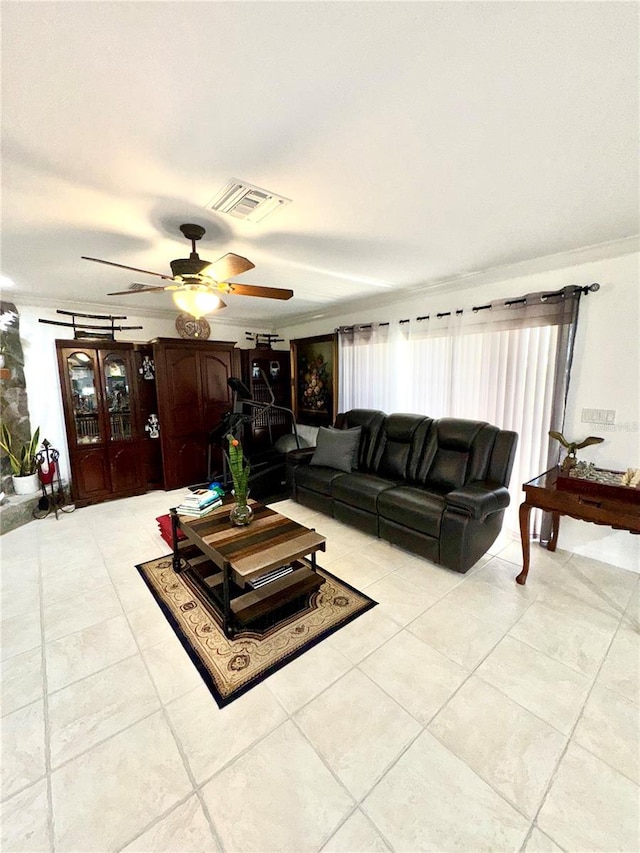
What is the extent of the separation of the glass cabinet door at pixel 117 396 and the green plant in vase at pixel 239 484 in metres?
2.67

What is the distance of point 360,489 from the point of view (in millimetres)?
3105

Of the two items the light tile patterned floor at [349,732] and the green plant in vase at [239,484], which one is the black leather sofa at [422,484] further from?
the green plant in vase at [239,484]

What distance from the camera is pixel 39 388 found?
3953mm

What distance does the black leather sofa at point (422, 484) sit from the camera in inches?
97.7

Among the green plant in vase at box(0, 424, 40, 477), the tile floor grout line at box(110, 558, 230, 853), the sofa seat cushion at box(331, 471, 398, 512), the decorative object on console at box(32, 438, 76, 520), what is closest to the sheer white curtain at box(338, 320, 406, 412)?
the sofa seat cushion at box(331, 471, 398, 512)

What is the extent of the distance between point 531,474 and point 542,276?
1.69 metres

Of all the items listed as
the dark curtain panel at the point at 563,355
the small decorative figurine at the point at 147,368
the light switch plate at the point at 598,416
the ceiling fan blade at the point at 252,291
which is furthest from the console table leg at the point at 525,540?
the small decorative figurine at the point at 147,368

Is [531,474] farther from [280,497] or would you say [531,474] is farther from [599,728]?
[280,497]

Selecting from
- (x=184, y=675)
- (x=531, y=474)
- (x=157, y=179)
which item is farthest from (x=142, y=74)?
(x=531, y=474)

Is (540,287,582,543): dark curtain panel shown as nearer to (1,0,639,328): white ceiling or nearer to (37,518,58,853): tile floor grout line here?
(1,0,639,328): white ceiling

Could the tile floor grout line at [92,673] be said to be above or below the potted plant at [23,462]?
below

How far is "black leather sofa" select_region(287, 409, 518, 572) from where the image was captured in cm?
248

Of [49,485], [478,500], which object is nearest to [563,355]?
[478,500]

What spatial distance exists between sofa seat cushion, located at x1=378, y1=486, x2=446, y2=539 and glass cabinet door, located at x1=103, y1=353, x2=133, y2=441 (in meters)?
3.32
